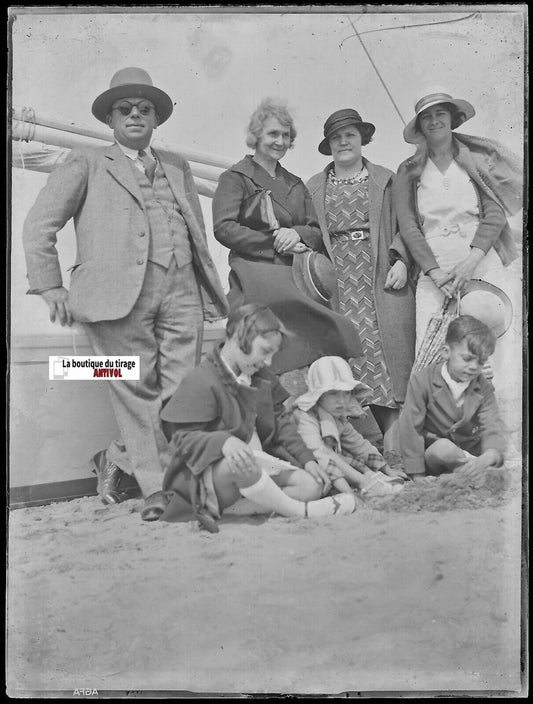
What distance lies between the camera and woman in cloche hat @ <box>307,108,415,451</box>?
4.38 metres

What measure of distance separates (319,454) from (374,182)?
144cm

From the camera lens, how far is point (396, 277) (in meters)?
4.40

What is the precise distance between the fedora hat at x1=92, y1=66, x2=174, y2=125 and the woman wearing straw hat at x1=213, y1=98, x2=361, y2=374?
18.1 inches

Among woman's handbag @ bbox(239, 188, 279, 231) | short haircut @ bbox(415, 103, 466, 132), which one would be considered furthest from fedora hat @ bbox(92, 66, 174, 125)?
short haircut @ bbox(415, 103, 466, 132)

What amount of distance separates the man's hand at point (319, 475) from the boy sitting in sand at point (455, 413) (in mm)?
430

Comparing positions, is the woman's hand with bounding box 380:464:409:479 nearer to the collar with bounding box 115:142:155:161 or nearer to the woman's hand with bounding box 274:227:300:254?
the woman's hand with bounding box 274:227:300:254

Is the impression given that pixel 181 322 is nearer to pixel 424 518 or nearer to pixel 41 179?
pixel 41 179

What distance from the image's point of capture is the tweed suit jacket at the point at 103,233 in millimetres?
4230

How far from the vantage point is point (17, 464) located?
4.30 m

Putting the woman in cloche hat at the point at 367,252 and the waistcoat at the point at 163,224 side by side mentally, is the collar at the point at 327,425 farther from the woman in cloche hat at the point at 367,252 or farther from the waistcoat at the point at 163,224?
the waistcoat at the point at 163,224

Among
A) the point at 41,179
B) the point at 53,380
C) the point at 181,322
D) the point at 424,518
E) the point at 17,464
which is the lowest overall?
the point at 424,518

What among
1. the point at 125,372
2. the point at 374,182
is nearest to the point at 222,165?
the point at 374,182

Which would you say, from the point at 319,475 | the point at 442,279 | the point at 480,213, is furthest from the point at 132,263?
the point at 480,213

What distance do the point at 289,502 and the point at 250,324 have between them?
2.95 ft
